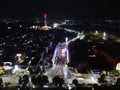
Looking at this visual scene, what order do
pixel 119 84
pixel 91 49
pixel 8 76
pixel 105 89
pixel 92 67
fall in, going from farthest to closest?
pixel 91 49, pixel 92 67, pixel 8 76, pixel 119 84, pixel 105 89

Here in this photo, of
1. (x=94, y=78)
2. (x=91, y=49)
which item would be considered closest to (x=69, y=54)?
(x=91, y=49)

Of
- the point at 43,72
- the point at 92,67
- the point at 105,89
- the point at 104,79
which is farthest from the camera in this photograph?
the point at 92,67

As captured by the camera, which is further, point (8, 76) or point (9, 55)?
point (9, 55)

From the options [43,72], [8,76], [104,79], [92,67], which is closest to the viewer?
[104,79]

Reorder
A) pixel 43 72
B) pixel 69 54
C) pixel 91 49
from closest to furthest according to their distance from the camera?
pixel 43 72, pixel 69 54, pixel 91 49

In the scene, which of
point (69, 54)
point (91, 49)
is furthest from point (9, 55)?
point (91, 49)

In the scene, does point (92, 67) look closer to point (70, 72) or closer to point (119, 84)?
point (70, 72)

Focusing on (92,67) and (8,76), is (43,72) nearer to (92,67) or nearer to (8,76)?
(8,76)

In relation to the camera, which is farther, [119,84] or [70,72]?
[70,72]
